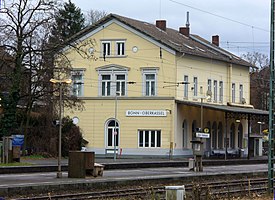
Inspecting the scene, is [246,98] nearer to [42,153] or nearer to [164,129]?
[164,129]

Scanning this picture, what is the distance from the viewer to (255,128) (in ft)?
352

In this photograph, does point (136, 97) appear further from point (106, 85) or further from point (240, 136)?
point (240, 136)

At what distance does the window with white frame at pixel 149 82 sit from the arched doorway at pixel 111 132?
404 centimetres

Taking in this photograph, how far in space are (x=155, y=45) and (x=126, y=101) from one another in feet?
18.7

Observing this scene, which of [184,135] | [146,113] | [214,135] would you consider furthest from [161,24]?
[214,135]

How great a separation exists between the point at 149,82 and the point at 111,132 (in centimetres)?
575

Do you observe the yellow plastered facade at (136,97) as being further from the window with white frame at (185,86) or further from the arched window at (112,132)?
the window with white frame at (185,86)

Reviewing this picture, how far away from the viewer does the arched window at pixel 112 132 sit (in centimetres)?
6475

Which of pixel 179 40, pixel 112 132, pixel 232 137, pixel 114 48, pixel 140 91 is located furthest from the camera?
pixel 232 137

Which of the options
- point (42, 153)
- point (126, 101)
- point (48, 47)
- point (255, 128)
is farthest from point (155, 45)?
point (255, 128)

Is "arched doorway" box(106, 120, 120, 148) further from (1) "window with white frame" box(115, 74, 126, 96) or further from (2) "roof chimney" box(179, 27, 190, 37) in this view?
(2) "roof chimney" box(179, 27, 190, 37)

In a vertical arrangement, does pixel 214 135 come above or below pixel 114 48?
below

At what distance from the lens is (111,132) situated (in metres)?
65.2

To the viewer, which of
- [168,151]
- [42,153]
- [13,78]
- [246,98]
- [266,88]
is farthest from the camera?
[266,88]
